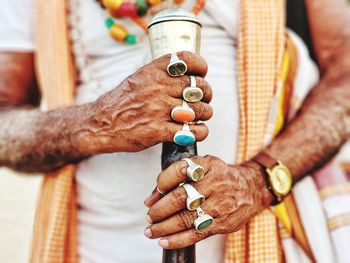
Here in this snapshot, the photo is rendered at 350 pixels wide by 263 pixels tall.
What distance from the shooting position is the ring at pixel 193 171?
86cm

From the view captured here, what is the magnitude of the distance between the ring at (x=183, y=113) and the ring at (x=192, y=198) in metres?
0.11

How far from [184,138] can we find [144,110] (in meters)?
0.13

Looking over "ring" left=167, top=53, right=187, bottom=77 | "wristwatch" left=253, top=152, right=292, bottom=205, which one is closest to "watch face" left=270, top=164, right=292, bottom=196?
"wristwatch" left=253, top=152, right=292, bottom=205

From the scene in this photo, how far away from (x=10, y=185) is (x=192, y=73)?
2.58 ft

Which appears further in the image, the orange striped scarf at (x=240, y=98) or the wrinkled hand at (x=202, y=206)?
the orange striped scarf at (x=240, y=98)

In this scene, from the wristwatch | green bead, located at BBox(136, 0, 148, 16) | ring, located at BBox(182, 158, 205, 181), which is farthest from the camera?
green bead, located at BBox(136, 0, 148, 16)

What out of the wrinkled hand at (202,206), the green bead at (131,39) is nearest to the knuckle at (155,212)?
the wrinkled hand at (202,206)

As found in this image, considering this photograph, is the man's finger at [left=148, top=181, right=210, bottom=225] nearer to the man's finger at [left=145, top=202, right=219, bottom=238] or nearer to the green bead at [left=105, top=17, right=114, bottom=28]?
the man's finger at [left=145, top=202, right=219, bottom=238]

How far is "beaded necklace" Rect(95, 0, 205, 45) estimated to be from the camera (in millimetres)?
1240

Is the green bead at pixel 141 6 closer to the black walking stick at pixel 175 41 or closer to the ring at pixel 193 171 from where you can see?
the black walking stick at pixel 175 41

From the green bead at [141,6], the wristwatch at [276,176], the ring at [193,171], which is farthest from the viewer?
the green bead at [141,6]

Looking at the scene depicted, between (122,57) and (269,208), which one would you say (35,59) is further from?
(269,208)

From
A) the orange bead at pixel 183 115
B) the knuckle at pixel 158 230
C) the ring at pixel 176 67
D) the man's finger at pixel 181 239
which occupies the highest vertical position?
the ring at pixel 176 67

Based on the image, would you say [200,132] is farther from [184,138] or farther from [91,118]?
[91,118]
